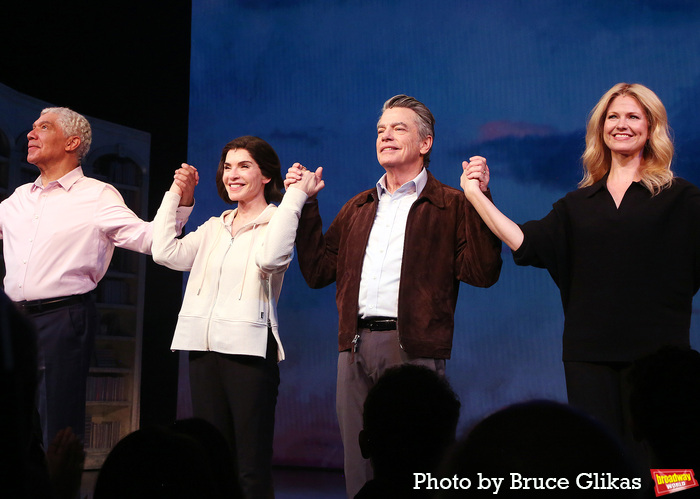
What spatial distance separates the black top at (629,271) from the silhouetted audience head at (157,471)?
1322 millimetres

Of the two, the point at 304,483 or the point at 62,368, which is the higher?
the point at 62,368

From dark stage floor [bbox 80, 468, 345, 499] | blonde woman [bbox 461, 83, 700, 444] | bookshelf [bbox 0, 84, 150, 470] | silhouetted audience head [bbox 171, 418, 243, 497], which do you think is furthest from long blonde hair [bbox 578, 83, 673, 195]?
bookshelf [bbox 0, 84, 150, 470]

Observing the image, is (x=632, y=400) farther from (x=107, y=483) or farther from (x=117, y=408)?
(x=117, y=408)

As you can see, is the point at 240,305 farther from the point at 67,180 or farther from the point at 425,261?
the point at 67,180

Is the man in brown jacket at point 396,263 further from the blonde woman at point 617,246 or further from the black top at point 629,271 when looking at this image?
the black top at point 629,271

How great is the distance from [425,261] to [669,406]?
1.29 m

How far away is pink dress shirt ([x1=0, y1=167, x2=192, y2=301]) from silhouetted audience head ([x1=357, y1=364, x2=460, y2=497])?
170cm

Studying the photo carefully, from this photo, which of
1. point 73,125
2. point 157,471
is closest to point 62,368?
point 73,125

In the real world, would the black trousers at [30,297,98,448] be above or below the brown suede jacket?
below

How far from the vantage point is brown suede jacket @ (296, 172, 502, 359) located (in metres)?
2.35

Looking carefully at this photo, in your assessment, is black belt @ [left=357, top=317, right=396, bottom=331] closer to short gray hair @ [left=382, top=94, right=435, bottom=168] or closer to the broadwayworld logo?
short gray hair @ [left=382, top=94, right=435, bottom=168]

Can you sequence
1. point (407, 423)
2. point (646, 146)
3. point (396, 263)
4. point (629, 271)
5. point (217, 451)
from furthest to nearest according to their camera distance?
point (396, 263)
point (646, 146)
point (629, 271)
point (217, 451)
point (407, 423)

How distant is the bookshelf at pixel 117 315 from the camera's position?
17.8 ft

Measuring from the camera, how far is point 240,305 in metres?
2.60
